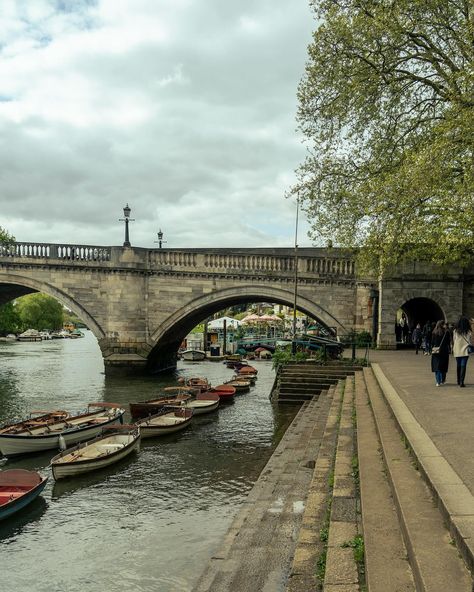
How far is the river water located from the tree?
6765cm

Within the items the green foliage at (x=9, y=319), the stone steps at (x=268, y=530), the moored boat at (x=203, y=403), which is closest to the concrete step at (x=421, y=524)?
the stone steps at (x=268, y=530)

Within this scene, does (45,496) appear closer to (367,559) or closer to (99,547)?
(99,547)

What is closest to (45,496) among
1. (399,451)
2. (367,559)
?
(399,451)

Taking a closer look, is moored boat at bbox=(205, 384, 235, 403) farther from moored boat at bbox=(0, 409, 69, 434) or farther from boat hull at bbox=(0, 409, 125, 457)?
boat hull at bbox=(0, 409, 125, 457)

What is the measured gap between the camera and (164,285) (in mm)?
27484

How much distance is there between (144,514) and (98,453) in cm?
341

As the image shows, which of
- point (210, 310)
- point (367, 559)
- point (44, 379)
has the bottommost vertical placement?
point (44, 379)

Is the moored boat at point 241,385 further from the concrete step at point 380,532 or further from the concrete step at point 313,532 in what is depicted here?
the concrete step at point 380,532

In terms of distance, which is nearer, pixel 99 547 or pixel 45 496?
pixel 99 547

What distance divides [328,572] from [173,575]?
360cm

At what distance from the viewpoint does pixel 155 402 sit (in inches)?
742

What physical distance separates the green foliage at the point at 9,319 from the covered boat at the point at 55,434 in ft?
191

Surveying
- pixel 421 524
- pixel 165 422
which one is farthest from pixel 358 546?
pixel 165 422

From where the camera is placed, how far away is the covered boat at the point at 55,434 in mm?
13555
